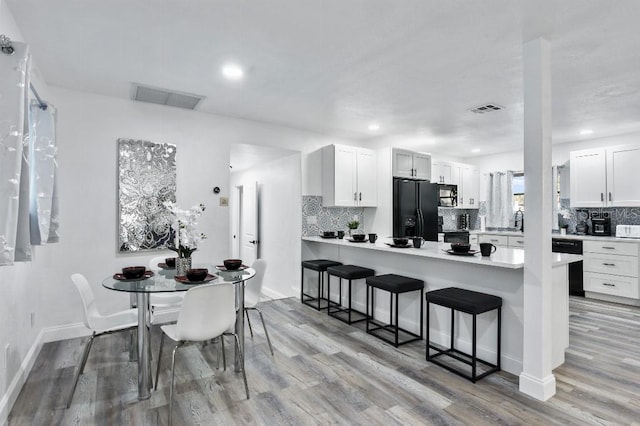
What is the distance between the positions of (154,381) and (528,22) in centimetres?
358

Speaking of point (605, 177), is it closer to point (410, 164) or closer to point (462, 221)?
point (462, 221)

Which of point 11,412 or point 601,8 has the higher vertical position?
point 601,8

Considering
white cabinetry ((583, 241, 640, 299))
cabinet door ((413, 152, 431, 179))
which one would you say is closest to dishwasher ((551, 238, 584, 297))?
white cabinetry ((583, 241, 640, 299))

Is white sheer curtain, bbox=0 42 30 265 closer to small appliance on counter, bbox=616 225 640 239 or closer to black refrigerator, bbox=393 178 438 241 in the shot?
black refrigerator, bbox=393 178 438 241

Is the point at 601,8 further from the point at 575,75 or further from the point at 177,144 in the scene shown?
the point at 177,144

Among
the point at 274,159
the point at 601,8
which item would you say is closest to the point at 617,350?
the point at 601,8

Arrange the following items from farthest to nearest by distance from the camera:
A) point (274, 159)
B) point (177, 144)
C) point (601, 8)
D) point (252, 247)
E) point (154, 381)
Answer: point (252, 247) < point (274, 159) < point (177, 144) < point (154, 381) < point (601, 8)

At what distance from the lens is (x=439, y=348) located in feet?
10.5

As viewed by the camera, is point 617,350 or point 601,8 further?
point 617,350

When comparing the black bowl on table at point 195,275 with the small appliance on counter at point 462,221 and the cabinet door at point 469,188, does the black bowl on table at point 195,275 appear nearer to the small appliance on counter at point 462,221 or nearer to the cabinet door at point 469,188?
the cabinet door at point 469,188

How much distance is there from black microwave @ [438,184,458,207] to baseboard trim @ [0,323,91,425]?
5670 millimetres

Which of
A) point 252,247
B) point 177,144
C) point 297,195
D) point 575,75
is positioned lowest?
point 252,247

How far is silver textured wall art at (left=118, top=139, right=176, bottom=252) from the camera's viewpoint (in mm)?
3762

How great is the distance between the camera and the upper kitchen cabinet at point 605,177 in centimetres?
495
